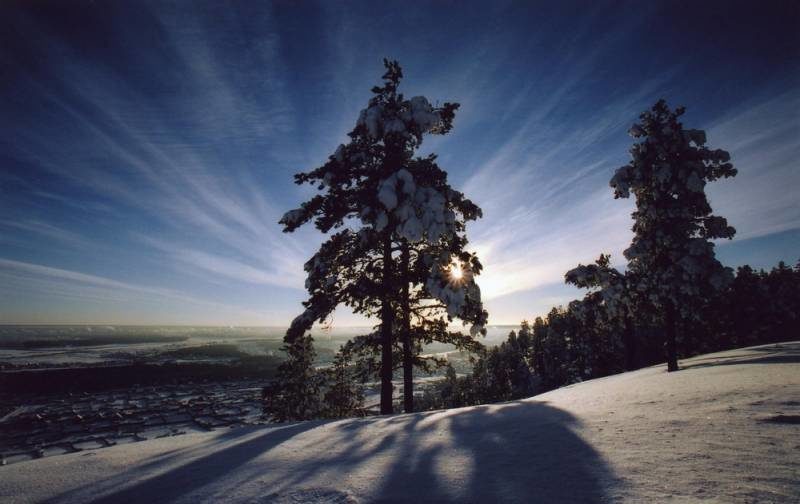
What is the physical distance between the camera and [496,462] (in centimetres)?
346

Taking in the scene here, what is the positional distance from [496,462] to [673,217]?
54.7 feet

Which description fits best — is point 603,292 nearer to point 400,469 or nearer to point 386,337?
point 386,337

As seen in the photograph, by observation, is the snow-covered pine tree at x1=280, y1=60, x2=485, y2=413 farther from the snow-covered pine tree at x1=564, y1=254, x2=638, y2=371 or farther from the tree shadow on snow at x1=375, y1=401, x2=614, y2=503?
the snow-covered pine tree at x1=564, y1=254, x2=638, y2=371

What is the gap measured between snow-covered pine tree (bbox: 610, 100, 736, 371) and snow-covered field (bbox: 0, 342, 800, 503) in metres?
10.3

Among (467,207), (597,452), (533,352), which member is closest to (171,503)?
(597,452)

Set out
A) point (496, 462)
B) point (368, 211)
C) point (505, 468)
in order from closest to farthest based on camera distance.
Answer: point (505, 468)
point (496, 462)
point (368, 211)

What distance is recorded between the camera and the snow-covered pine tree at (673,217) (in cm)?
1448

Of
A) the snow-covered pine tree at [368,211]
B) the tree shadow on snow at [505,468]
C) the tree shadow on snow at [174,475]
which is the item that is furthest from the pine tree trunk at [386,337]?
the tree shadow on snow at [505,468]

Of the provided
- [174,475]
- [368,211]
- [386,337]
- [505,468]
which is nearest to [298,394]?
[386,337]

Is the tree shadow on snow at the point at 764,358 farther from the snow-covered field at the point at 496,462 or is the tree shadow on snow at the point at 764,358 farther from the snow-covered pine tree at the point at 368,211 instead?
the snow-covered pine tree at the point at 368,211

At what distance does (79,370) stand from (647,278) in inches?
9611

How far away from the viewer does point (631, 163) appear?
53.3 feet

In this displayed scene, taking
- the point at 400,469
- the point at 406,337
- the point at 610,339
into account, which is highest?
the point at 406,337

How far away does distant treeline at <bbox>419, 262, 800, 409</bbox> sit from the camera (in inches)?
1650
